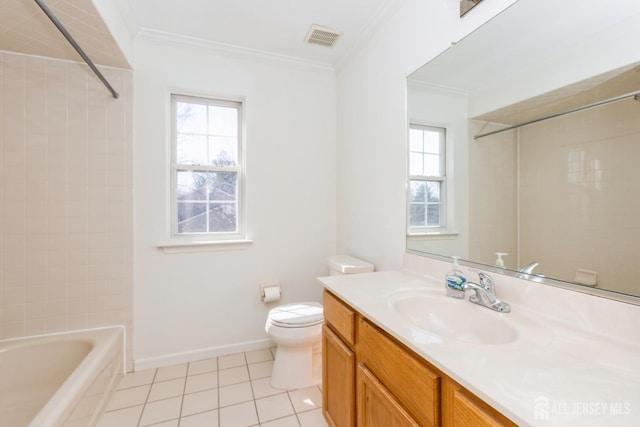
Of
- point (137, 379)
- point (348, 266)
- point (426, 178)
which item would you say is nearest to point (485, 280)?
point (426, 178)

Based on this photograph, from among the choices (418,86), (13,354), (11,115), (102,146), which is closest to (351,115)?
(418,86)

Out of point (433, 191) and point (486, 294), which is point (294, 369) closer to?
point (486, 294)

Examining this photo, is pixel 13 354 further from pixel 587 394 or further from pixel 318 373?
pixel 587 394

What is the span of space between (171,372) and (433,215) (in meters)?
2.09

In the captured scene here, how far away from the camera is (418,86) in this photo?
1.56 metres

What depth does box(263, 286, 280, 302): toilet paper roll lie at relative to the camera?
2232 millimetres

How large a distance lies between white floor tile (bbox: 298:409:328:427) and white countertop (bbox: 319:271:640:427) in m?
0.90

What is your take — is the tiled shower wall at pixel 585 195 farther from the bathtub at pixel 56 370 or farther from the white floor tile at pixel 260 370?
the bathtub at pixel 56 370

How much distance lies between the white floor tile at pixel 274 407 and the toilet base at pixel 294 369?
0.27 feet

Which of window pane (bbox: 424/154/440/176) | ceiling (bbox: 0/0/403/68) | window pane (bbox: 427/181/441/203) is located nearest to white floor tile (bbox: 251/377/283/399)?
window pane (bbox: 427/181/441/203)

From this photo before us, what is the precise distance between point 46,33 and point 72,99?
0.41 metres

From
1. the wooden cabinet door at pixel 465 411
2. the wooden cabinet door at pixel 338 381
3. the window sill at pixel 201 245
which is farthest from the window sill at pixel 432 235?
the window sill at pixel 201 245

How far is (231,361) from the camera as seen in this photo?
2.12 meters

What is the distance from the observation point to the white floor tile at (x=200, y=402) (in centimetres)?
161
